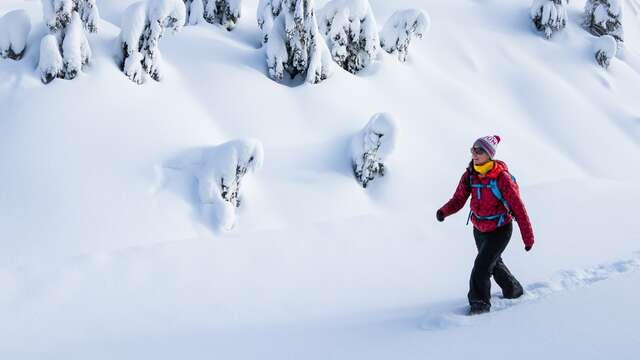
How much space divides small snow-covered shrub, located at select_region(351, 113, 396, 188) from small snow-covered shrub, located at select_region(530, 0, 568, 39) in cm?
1294

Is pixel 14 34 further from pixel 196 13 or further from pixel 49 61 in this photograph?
pixel 196 13

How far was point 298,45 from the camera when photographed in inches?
440

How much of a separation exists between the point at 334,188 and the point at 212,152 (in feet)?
7.40

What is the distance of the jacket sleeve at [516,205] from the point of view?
15.3 ft

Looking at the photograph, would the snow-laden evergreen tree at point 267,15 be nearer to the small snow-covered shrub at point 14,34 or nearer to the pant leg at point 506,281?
the small snow-covered shrub at point 14,34

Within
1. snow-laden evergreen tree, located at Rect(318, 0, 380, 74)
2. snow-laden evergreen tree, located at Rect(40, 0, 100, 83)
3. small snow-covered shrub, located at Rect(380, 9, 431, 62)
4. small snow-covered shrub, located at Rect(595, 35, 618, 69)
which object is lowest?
snow-laden evergreen tree, located at Rect(40, 0, 100, 83)

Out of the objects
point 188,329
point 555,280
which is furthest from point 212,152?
point 555,280

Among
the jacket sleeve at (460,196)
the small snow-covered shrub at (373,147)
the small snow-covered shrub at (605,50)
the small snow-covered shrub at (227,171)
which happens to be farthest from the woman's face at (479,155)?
the small snow-covered shrub at (605,50)

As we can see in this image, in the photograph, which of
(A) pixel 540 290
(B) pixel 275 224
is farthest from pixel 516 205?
(B) pixel 275 224

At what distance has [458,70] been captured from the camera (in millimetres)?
15727

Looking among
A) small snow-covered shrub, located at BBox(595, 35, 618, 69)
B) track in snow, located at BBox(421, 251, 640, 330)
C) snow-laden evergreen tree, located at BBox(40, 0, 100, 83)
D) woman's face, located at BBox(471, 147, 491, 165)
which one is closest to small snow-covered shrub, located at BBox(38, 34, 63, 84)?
snow-laden evergreen tree, located at BBox(40, 0, 100, 83)

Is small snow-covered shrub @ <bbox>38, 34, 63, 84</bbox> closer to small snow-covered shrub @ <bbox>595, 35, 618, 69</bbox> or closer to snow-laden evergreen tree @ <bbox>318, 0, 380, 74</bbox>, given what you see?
snow-laden evergreen tree @ <bbox>318, 0, 380, 74</bbox>

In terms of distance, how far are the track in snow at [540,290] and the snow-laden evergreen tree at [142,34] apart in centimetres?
686

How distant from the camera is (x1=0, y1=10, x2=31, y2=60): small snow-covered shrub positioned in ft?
28.4
